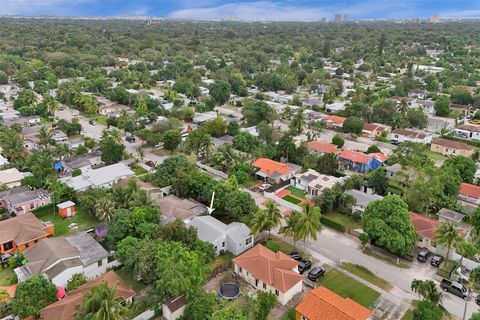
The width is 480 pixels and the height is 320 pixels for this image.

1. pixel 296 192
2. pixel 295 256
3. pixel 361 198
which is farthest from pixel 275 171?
pixel 295 256

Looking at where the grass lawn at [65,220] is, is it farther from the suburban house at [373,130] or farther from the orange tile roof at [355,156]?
the suburban house at [373,130]

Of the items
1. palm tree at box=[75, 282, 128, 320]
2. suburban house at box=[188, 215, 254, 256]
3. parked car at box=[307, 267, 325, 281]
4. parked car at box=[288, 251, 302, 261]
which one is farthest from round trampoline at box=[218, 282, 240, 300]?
palm tree at box=[75, 282, 128, 320]

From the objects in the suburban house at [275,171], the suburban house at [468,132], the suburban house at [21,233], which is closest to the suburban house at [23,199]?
the suburban house at [21,233]

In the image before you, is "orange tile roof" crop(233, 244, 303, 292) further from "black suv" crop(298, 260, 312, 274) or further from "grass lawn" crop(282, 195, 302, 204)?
"grass lawn" crop(282, 195, 302, 204)

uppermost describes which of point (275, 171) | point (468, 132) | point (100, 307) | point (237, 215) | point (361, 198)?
point (100, 307)

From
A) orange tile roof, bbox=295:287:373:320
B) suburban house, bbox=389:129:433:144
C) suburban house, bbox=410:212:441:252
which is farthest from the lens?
suburban house, bbox=389:129:433:144

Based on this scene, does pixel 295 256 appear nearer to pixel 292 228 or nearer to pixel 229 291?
pixel 292 228

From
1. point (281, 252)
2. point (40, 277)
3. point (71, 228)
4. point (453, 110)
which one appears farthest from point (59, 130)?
point (453, 110)
